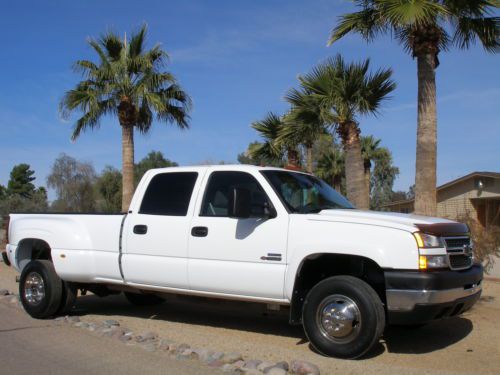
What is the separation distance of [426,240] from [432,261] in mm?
208

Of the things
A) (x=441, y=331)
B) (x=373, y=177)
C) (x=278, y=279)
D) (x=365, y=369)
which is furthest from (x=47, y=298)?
(x=373, y=177)

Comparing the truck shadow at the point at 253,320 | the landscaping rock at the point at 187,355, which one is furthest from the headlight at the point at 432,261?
the landscaping rock at the point at 187,355

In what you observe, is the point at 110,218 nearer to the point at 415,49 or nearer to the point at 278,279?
the point at 278,279

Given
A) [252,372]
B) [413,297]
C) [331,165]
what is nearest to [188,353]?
[252,372]

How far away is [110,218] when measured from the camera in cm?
763

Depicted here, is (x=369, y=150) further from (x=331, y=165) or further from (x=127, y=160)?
(x=127, y=160)

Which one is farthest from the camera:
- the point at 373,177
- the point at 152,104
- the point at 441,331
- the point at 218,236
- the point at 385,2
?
the point at 373,177

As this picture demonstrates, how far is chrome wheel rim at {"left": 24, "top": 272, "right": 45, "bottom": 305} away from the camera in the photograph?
26.9 feet

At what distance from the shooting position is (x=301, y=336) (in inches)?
277

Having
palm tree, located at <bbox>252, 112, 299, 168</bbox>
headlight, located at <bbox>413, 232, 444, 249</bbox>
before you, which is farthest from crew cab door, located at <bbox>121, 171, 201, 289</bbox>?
palm tree, located at <bbox>252, 112, 299, 168</bbox>

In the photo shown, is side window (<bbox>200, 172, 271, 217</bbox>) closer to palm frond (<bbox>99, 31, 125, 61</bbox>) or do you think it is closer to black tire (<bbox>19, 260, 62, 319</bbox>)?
black tire (<bbox>19, 260, 62, 319</bbox>)

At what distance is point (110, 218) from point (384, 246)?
3777mm

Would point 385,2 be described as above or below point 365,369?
above

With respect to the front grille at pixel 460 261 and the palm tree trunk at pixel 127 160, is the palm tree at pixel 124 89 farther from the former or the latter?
the front grille at pixel 460 261
